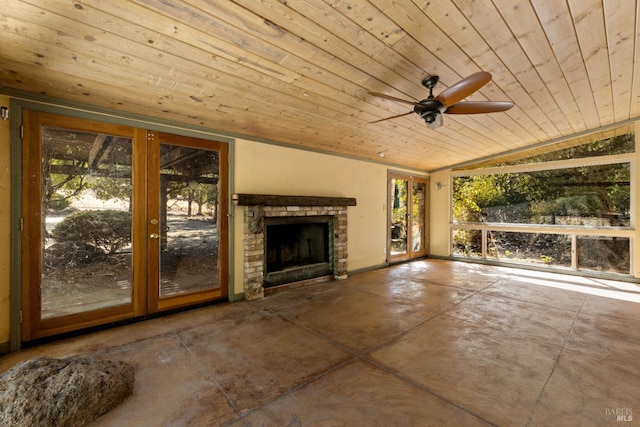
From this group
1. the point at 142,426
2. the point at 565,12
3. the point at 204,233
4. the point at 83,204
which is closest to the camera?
the point at 142,426

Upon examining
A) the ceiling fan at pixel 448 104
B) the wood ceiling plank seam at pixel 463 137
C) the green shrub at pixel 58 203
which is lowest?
the green shrub at pixel 58 203

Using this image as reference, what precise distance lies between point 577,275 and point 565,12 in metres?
5.29

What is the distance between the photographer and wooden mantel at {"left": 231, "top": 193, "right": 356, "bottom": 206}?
12.6ft

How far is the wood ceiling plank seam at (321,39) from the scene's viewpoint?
1.85m

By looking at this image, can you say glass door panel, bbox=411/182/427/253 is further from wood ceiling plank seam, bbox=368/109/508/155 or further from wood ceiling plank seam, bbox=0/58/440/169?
wood ceiling plank seam, bbox=0/58/440/169

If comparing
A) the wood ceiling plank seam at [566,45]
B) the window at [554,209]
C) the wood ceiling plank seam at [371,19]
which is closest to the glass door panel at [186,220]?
the wood ceiling plank seam at [371,19]

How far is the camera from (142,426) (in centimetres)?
165

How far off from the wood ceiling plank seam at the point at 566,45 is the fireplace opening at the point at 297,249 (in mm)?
3616

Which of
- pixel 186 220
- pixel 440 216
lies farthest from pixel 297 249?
pixel 440 216

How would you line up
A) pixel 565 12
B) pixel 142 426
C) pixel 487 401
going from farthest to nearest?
pixel 565 12 < pixel 487 401 < pixel 142 426

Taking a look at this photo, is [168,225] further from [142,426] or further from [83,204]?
[142,426]

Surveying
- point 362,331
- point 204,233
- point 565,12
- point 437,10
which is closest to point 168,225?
point 204,233

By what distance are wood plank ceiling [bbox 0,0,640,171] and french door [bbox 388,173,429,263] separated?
3039mm

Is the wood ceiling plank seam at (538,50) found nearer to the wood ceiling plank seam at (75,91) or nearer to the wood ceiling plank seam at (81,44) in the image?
the wood ceiling plank seam at (81,44)
